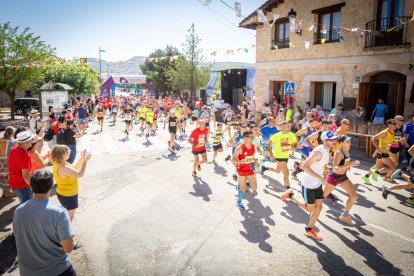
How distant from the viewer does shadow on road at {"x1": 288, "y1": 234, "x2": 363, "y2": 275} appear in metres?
4.41

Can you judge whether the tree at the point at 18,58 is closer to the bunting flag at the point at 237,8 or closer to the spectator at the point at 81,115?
the spectator at the point at 81,115

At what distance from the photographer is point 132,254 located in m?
4.88

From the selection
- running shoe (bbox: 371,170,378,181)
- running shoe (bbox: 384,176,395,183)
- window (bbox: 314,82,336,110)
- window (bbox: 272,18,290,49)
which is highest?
window (bbox: 272,18,290,49)

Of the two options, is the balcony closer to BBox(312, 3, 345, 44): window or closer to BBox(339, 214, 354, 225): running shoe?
BBox(312, 3, 345, 44): window

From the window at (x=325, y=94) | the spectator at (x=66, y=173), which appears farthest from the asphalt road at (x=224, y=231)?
the window at (x=325, y=94)

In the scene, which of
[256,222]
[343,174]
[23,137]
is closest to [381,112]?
[343,174]

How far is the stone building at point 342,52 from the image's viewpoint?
13074 millimetres

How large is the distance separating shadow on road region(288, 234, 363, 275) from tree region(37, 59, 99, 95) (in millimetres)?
26390

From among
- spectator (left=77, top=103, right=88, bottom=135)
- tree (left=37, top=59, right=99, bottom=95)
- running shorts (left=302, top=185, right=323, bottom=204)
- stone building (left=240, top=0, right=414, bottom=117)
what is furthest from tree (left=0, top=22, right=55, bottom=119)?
running shorts (left=302, top=185, right=323, bottom=204)

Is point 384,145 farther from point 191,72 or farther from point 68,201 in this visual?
point 191,72

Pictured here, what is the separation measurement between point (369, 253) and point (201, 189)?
4.21 meters

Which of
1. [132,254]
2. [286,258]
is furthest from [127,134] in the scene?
[286,258]

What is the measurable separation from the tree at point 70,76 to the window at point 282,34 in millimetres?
17263

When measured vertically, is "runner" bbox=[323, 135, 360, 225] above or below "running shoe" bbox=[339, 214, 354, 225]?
above
